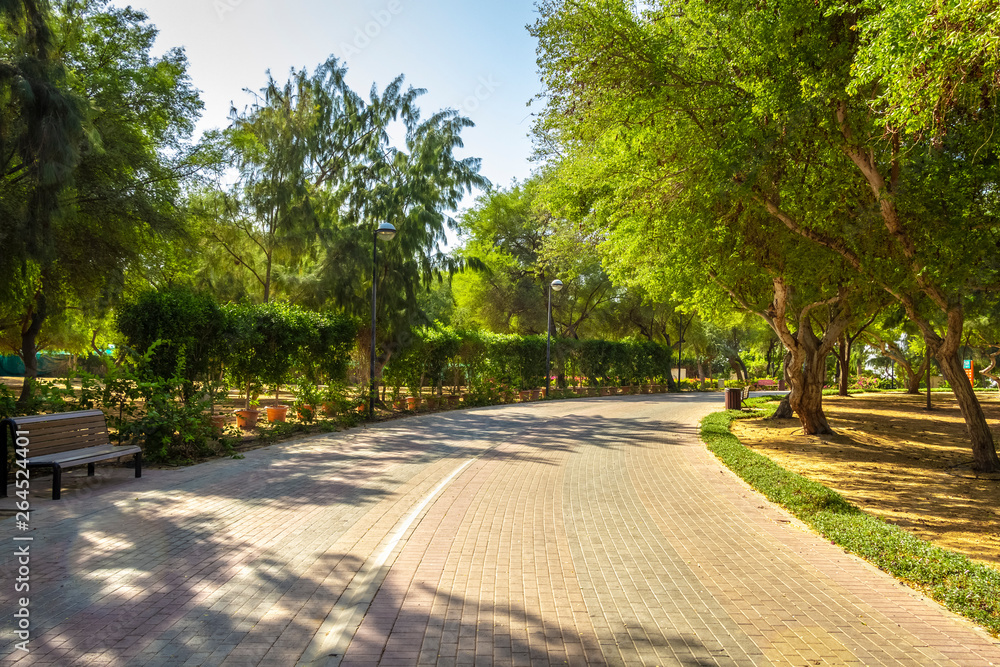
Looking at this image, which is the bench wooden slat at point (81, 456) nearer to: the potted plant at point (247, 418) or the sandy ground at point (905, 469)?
the potted plant at point (247, 418)

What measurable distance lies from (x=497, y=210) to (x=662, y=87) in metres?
31.8

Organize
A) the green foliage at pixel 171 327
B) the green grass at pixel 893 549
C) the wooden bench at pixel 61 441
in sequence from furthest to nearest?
the green foliage at pixel 171 327 < the wooden bench at pixel 61 441 < the green grass at pixel 893 549

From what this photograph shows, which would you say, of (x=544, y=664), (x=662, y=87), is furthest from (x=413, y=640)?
(x=662, y=87)

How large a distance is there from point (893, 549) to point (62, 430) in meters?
9.98

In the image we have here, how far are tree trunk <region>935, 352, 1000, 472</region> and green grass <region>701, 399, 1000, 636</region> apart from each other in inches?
165

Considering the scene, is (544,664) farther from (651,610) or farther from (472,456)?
(472,456)

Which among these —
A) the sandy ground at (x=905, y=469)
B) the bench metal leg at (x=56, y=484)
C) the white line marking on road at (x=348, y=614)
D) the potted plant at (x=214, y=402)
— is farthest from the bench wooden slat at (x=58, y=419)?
the sandy ground at (x=905, y=469)

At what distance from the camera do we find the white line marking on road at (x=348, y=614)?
3.74 metres

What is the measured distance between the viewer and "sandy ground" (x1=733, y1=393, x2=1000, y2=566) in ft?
25.0

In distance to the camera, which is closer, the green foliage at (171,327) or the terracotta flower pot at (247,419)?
the green foliage at (171,327)

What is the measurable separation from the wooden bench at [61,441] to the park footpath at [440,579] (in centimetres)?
40

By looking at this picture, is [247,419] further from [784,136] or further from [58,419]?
[784,136]

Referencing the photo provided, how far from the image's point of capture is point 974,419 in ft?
37.4

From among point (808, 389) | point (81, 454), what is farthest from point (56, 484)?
point (808, 389)
